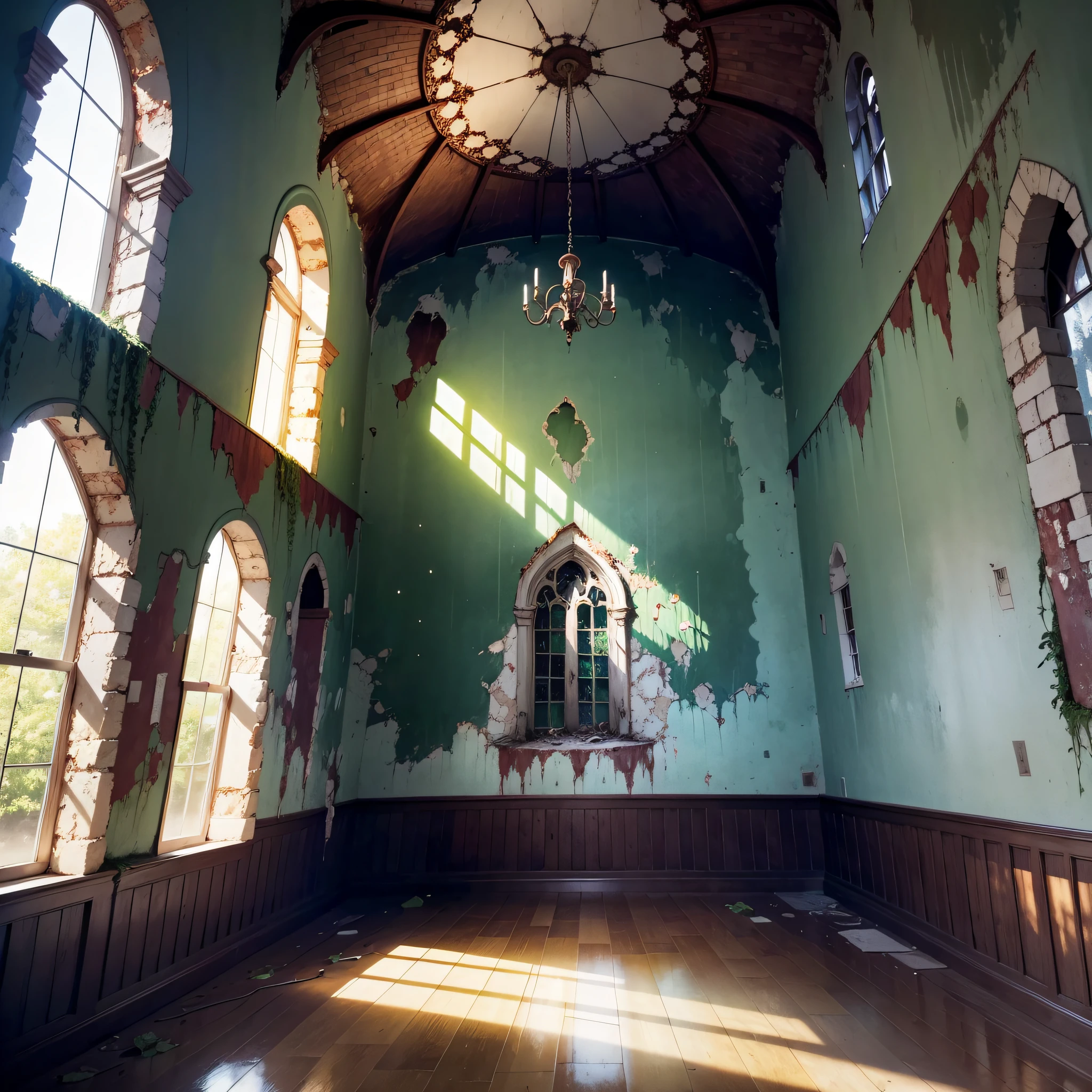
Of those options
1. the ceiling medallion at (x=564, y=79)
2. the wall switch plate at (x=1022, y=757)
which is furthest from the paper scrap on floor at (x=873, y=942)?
the ceiling medallion at (x=564, y=79)

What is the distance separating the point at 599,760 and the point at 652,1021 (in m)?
3.27

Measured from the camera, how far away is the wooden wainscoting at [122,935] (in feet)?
9.57

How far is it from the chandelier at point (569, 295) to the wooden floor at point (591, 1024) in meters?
3.74

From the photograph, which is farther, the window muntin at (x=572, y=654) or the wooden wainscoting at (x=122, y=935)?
the window muntin at (x=572, y=654)

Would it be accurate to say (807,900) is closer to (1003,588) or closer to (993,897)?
(993,897)

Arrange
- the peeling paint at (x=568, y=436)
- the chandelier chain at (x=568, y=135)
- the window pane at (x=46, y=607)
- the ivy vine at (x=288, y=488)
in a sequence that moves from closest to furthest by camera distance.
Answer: the window pane at (x=46, y=607), the ivy vine at (x=288, y=488), the chandelier chain at (x=568, y=135), the peeling paint at (x=568, y=436)

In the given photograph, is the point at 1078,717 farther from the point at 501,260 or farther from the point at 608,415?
the point at 501,260

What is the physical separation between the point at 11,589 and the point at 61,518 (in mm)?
432

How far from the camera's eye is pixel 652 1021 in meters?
3.43

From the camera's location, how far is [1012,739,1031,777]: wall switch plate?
3447 millimetres

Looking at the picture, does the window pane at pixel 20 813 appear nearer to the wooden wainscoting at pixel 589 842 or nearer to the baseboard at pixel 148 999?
the baseboard at pixel 148 999

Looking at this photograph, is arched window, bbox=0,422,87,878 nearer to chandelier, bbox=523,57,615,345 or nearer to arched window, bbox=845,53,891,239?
chandelier, bbox=523,57,615,345

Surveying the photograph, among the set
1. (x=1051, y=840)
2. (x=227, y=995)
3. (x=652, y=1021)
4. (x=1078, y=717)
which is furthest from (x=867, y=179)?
(x=227, y=995)

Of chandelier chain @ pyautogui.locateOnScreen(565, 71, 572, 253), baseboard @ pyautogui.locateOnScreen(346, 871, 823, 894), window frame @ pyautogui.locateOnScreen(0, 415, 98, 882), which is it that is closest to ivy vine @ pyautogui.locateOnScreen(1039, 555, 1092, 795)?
baseboard @ pyautogui.locateOnScreen(346, 871, 823, 894)
